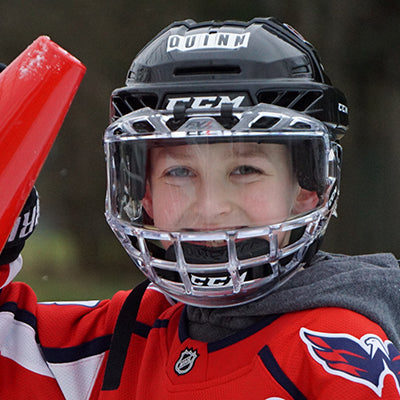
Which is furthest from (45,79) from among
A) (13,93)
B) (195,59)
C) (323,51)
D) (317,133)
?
(323,51)

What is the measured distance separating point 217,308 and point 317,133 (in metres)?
0.43

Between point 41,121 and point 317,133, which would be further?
point 317,133

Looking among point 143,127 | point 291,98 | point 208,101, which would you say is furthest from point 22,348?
point 291,98

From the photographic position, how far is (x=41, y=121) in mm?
1104

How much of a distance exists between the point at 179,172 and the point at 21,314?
0.56m

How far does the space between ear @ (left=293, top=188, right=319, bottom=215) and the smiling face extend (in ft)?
0.06

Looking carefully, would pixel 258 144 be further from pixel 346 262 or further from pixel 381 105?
pixel 381 105

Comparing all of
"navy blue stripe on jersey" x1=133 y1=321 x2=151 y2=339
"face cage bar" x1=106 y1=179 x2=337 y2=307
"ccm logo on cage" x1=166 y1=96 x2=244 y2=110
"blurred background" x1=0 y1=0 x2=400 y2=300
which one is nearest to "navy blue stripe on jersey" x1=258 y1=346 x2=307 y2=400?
"face cage bar" x1=106 y1=179 x2=337 y2=307

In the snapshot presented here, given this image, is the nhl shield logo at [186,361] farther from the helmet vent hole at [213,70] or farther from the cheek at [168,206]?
the helmet vent hole at [213,70]

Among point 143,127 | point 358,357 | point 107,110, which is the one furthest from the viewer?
point 107,110

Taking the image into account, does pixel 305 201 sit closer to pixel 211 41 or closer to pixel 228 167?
pixel 228 167

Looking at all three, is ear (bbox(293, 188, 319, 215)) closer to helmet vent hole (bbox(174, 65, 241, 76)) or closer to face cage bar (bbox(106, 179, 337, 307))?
face cage bar (bbox(106, 179, 337, 307))

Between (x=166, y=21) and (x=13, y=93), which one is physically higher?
(x=13, y=93)

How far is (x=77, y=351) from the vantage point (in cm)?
167
